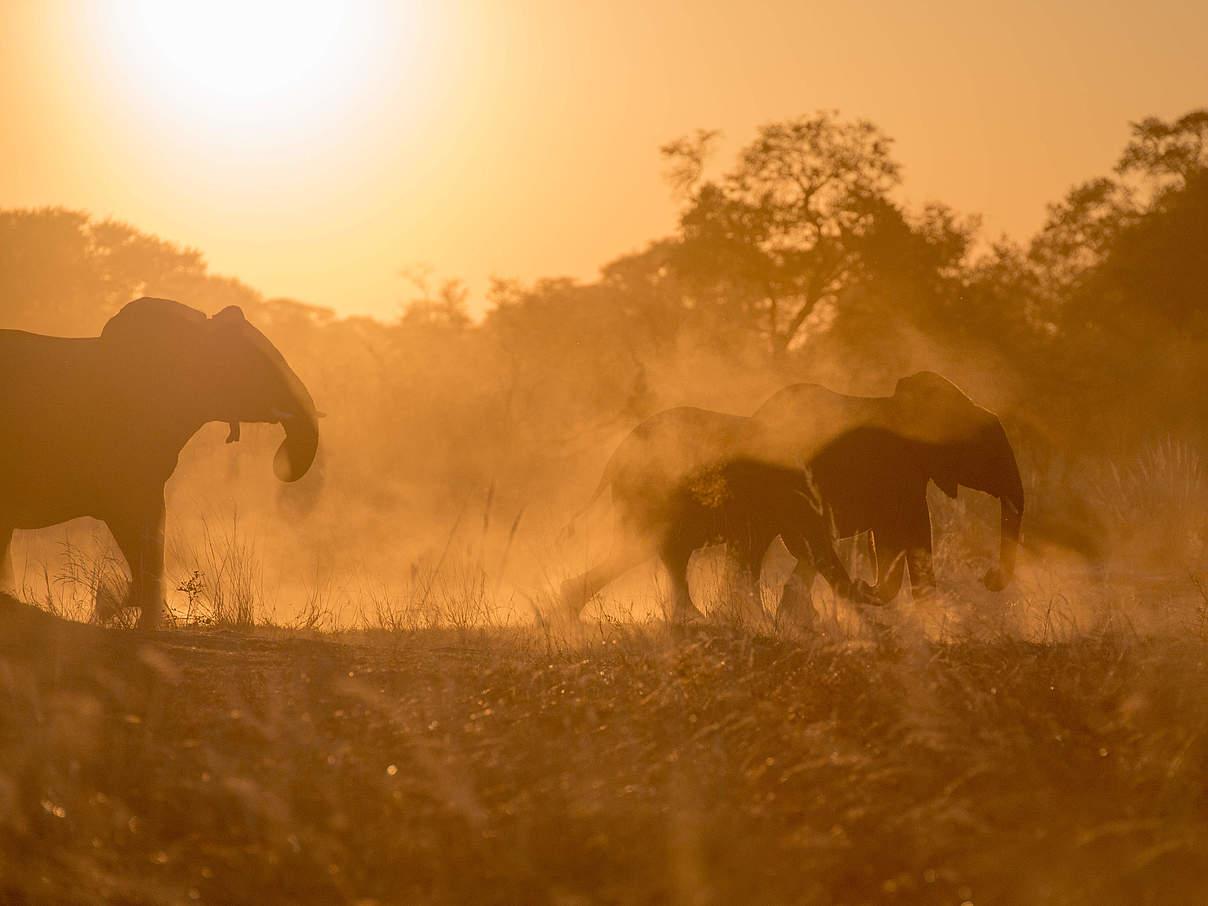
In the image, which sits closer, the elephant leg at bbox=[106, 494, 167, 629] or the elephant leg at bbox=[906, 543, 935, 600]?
the elephant leg at bbox=[106, 494, 167, 629]

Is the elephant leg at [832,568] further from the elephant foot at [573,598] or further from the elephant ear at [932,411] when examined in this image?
the elephant foot at [573,598]

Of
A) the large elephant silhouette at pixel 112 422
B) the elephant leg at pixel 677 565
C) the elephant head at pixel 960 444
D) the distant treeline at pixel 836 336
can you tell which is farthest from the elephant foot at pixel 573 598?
the distant treeline at pixel 836 336

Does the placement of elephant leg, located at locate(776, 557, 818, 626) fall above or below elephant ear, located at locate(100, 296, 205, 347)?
below

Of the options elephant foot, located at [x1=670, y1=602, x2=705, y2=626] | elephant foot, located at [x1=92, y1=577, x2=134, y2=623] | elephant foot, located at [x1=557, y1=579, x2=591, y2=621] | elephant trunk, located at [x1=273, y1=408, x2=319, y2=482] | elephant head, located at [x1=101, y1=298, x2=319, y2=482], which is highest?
elephant head, located at [x1=101, y1=298, x2=319, y2=482]

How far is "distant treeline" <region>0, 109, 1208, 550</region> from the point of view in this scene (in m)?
20.4

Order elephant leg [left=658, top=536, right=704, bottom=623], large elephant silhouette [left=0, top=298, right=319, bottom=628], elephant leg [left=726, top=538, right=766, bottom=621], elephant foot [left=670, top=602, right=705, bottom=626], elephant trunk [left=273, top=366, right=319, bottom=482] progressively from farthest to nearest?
elephant trunk [left=273, top=366, right=319, bottom=482] < elephant leg [left=658, top=536, right=704, bottom=623] < elephant leg [left=726, top=538, right=766, bottom=621] < large elephant silhouette [left=0, top=298, right=319, bottom=628] < elephant foot [left=670, top=602, right=705, bottom=626]

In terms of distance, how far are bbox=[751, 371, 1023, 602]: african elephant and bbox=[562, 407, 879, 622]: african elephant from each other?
0.18 m

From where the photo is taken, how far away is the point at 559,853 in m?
4.41

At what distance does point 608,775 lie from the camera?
16.5 feet

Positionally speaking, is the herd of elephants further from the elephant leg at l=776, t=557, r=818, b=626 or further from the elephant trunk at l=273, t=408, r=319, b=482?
the elephant trunk at l=273, t=408, r=319, b=482

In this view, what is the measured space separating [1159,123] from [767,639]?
694 inches

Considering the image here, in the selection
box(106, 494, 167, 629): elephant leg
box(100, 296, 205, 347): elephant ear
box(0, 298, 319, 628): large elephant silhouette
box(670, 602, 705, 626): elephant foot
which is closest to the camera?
box(670, 602, 705, 626): elephant foot

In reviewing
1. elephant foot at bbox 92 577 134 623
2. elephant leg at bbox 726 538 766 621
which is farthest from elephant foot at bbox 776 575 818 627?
elephant foot at bbox 92 577 134 623

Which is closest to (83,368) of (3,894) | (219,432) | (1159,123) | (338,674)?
(338,674)
